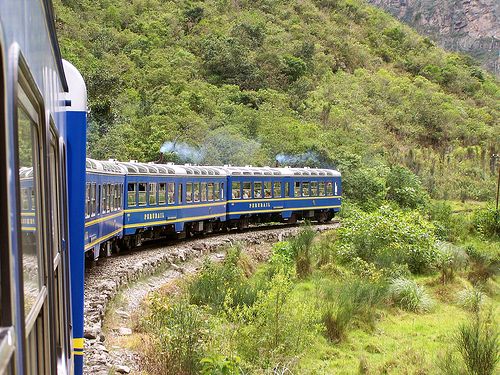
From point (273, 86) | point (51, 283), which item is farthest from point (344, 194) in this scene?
point (51, 283)

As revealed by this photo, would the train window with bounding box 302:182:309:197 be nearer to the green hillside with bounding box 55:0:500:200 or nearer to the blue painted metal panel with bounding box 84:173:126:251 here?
the green hillside with bounding box 55:0:500:200

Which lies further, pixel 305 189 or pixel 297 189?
pixel 305 189

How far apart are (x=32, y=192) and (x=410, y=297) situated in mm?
12030

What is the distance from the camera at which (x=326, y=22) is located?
6266 centimetres

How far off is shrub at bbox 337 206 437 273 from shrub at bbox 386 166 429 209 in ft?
32.3

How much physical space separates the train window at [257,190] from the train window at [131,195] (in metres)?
6.45

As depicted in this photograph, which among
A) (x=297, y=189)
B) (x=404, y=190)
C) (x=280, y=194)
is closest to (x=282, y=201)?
(x=280, y=194)

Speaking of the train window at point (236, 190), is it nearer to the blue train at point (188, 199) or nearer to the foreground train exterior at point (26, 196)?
the blue train at point (188, 199)

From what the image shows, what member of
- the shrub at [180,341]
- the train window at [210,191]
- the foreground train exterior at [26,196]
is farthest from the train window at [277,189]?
Result: the foreground train exterior at [26,196]

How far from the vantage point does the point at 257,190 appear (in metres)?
20.4

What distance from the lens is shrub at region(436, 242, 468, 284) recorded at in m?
15.7

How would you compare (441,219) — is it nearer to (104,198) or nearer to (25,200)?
(104,198)

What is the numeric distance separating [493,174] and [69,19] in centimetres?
2868

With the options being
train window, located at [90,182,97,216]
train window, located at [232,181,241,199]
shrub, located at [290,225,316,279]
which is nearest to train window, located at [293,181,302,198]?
train window, located at [232,181,241,199]
